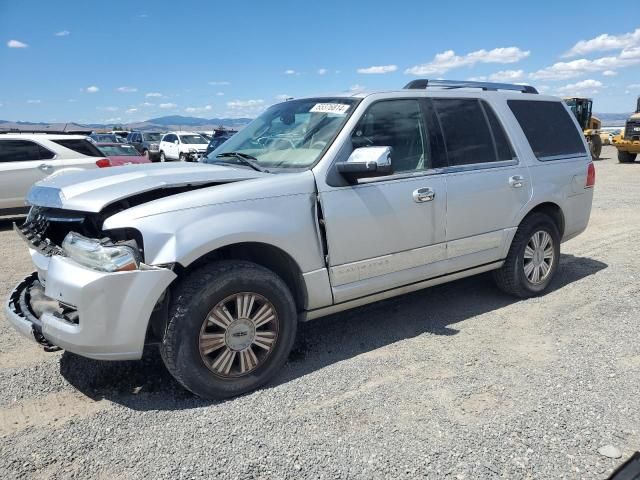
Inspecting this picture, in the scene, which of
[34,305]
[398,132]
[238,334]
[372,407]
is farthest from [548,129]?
[34,305]

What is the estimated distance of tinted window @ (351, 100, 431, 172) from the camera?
3863 mm

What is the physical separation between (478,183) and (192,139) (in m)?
26.3

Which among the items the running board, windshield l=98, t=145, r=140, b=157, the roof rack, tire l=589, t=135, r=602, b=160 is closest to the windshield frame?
the roof rack

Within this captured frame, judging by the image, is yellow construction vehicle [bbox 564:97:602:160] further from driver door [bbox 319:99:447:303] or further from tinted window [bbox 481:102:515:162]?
driver door [bbox 319:99:447:303]

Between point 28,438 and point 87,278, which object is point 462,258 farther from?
point 28,438

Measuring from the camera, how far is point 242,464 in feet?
8.59

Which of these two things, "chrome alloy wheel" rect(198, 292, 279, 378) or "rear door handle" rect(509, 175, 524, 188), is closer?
"chrome alloy wheel" rect(198, 292, 279, 378)

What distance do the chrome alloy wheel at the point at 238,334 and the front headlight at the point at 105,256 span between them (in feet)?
1.79

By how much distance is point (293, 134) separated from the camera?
3992 mm

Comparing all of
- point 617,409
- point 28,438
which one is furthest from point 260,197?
point 617,409

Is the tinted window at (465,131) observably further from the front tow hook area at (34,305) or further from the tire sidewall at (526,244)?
the front tow hook area at (34,305)

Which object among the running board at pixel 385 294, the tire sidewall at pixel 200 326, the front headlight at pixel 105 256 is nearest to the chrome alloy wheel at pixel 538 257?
the running board at pixel 385 294

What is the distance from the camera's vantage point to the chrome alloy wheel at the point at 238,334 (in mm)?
3123

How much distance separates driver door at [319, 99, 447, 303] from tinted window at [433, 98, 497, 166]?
20 cm
